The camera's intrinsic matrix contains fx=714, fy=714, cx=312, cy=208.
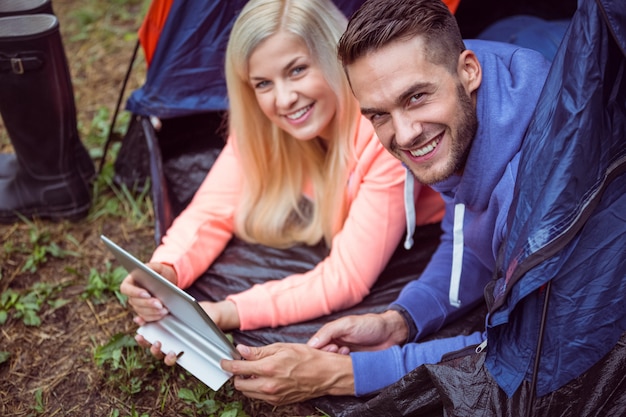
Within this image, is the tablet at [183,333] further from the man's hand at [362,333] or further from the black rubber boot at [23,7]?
the black rubber boot at [23,7]

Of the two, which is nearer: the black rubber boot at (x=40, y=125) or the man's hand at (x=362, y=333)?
the man's hand at (x=362, y=333)

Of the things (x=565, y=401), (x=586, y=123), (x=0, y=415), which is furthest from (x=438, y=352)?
(x=0, y=415)

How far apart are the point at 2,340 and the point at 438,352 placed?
1321 mm

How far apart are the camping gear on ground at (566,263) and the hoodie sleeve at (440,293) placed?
326mm

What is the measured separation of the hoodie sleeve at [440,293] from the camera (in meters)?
1.91

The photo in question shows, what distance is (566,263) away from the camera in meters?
1.34

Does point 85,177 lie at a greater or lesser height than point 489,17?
lesser

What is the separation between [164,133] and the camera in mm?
2629

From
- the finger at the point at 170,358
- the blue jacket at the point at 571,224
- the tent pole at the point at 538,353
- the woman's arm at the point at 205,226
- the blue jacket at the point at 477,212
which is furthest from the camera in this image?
the woman's arm at the point at 205,226

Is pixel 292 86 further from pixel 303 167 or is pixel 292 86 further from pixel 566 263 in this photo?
pixel 566 263

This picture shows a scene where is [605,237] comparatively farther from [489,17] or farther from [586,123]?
[489,17]

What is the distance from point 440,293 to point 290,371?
48 centimetres

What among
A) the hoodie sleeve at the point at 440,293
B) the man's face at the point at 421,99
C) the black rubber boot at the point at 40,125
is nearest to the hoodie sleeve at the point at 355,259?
the hoodie sleeve at the point at 440,293

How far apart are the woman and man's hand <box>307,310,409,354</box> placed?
0.18 metres
